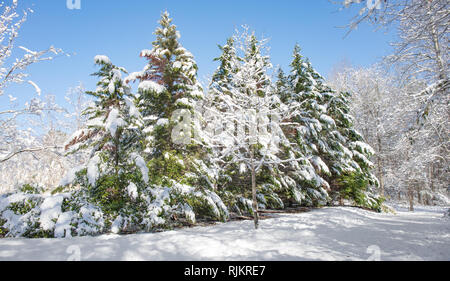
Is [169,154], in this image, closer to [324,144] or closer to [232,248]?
[232,248]

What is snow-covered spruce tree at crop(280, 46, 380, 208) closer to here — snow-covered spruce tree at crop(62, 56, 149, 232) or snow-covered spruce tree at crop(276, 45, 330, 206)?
snow-covered spruce tree at crop(276, 45, 330, 206)

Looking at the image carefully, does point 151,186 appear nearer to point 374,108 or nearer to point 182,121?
point 182,121

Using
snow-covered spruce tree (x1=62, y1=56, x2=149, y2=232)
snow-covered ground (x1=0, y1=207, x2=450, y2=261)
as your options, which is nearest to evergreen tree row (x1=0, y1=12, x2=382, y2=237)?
snow-covered spruce tree (x1=62, y1=56, x2=149, y2=232)

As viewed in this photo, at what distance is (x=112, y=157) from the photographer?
7.37m

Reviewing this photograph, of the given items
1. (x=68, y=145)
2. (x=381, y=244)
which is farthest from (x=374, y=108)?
(x=68, y=145)

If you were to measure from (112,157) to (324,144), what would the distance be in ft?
39.5

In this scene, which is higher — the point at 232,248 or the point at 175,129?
the point at 175,129

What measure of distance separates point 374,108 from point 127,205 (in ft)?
76.7

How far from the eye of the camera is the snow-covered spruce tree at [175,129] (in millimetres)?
7785

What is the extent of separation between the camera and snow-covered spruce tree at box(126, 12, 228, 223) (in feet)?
25.5

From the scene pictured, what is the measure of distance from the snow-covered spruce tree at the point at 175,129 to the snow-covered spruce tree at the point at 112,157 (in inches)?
33.9

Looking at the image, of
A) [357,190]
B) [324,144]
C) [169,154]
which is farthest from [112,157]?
[357,190]

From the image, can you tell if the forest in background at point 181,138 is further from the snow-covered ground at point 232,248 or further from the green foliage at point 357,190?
the snow-covered ground at point 232,248

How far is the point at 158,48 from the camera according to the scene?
387 inches
